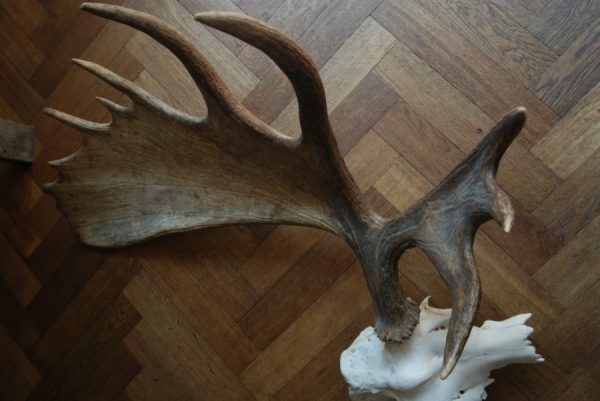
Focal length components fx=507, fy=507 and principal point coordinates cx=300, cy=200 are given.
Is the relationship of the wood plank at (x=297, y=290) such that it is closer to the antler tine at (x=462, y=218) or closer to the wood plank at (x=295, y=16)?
the antler tine at (x=462, y=218)

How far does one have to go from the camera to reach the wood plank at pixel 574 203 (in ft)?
4.03

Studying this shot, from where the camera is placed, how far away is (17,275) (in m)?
1.70

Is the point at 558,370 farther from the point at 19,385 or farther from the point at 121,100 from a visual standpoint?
the point at 19,385

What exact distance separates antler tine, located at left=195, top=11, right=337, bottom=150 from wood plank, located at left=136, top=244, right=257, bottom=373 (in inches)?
26.6

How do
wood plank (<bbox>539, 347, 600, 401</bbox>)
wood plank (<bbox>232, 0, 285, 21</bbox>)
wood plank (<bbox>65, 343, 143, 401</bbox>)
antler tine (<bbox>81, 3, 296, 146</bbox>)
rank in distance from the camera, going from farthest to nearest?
wood plank (<bbox>65, 343, 143, 401</bbox>)
wood plank (<bbox>232, 0, 285, 21</bbox>)
wood plank (<bbox>539, 347, 600, 401</bbox>)
antler tine (<bbox>81, 3, 296, 146</bbox>)

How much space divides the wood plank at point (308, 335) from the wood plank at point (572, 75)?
0.65 m

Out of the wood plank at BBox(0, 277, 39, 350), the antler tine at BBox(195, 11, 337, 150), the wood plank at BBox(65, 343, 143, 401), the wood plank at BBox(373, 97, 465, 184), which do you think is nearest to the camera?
the antler tine at BBox(195, 11, 337, 150)

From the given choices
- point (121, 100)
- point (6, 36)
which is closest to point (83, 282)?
point (121, 100)

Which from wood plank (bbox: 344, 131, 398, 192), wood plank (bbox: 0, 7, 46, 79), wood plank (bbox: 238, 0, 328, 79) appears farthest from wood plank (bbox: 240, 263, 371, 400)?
wood plank (bbox: 0, 7, 46, 79)

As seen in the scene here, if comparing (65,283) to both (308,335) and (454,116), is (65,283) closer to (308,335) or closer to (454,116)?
(308,335)

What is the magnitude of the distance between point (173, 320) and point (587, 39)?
4.40 ft

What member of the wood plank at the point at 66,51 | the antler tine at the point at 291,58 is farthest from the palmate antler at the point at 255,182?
the wood plank at the point at 66,51

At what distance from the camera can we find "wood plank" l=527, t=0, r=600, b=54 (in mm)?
1229

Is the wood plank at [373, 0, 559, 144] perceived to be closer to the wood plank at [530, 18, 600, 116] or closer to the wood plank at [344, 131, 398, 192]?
the wood plank at [530, 18, 600, 116]
